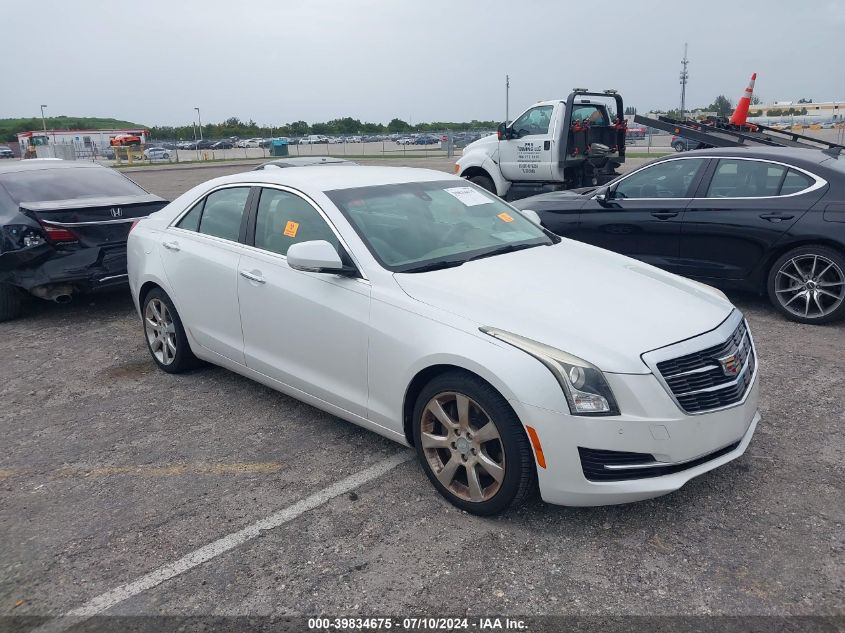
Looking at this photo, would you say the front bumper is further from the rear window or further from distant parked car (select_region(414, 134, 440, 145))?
distant parked car (select_region(414, 134, 440, 145))

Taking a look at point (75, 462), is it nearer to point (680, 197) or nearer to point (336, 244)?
point (336, 244)

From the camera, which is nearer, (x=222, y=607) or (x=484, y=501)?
(x=222, y=607)

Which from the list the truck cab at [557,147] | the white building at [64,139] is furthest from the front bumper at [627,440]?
the white building at [64,139]

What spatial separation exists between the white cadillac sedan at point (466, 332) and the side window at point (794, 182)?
283 cm

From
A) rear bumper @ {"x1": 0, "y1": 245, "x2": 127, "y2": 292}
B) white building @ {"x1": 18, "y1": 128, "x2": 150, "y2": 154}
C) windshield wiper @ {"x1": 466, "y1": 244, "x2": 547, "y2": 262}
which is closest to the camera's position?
windshield wiper @ {"x1": 466, "y1": 244, "x2": 547, "y2": 262}

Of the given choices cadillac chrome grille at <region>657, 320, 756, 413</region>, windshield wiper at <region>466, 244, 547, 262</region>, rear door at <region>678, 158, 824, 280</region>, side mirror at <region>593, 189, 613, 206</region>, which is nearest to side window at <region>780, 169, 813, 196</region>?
rear door at <region>678, 158, 824, 280</region>

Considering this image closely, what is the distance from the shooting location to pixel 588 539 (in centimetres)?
324

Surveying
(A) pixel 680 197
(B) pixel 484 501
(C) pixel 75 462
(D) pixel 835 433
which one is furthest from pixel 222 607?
(A) pixel 680 197

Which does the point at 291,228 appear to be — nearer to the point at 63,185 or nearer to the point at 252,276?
the point at 252,276

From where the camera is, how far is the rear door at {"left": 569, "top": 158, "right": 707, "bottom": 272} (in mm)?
6922

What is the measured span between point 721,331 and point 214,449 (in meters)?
2.90

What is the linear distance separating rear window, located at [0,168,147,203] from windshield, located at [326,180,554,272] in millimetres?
4238

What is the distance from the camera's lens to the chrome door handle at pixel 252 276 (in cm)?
438

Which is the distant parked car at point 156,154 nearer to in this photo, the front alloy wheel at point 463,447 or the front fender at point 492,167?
the front fender at point 492,167
